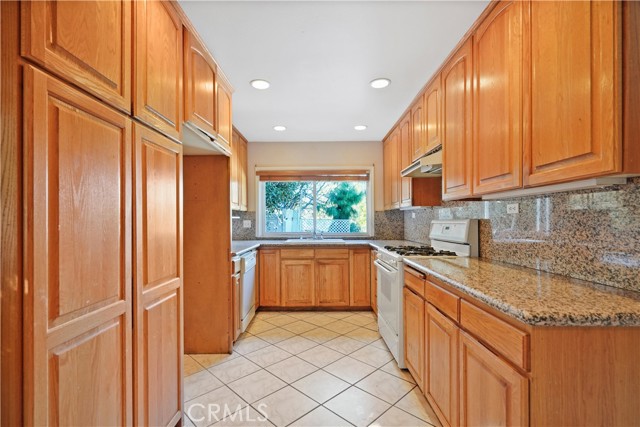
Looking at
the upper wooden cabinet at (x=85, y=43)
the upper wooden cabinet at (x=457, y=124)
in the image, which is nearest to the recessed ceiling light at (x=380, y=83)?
the upper wooden cabinet at (x=457, y=124)

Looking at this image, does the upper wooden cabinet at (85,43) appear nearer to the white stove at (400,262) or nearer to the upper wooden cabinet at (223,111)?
the upper wooden cabinet at (223,111)

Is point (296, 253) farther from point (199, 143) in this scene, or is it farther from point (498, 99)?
point (498, 99)

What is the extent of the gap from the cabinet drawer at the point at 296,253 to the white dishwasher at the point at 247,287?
357mm

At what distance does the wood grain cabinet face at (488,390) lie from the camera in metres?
0.97

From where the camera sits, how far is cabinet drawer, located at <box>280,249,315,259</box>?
3.67 metres

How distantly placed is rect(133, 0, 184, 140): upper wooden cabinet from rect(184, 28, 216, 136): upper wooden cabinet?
0.06 m

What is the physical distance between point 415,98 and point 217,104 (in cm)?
174

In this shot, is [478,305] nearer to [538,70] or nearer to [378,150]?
[538,70]

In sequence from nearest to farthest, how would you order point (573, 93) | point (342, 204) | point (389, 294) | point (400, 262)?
point (573, 93) < point (400, 262) < point (389, 294) < point (342, 204)

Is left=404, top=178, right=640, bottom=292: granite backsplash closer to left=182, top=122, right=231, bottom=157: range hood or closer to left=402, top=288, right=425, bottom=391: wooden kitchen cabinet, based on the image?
left=402, top=288, right=425, bottom=391: wooden kitchen cabinet

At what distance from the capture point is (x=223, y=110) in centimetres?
232

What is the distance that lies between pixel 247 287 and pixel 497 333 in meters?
2.51

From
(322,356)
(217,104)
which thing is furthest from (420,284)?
(217,104)

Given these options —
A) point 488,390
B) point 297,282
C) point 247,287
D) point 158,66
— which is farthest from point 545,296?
point 297,282
